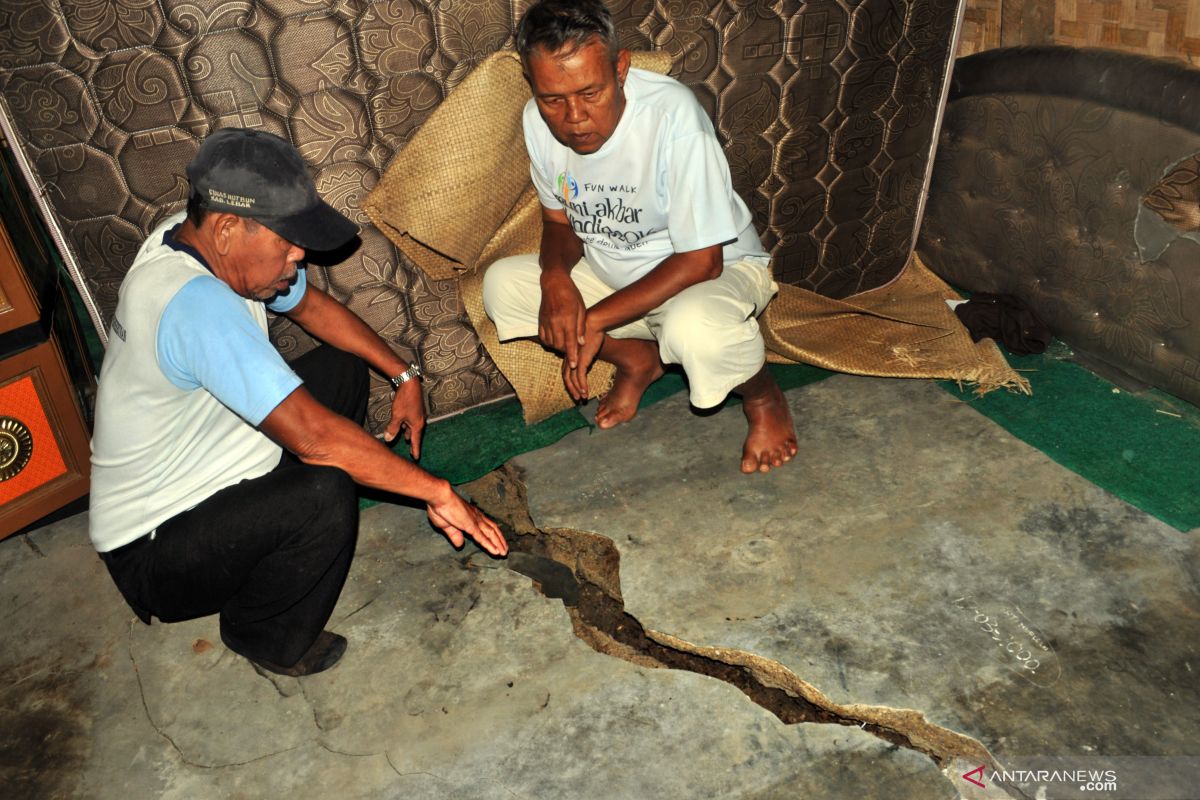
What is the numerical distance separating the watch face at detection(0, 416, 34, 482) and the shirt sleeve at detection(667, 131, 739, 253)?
1901mm

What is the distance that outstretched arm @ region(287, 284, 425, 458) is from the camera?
246cm

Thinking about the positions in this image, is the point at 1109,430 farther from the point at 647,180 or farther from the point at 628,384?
the point at 647,180

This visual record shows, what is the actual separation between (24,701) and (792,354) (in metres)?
2.39

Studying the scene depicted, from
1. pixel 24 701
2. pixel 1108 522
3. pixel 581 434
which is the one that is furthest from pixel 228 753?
pixel 1108 522

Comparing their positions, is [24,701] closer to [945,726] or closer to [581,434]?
[581,434]

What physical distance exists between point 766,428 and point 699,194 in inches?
29.2

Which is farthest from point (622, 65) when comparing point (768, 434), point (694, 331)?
point (768, 434)

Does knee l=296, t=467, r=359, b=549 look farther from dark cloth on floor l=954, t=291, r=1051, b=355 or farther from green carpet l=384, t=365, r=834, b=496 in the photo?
dark cloth on floor l=954, t=291, r=1051, b=355

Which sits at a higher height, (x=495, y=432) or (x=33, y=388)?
(x=33, y=388)

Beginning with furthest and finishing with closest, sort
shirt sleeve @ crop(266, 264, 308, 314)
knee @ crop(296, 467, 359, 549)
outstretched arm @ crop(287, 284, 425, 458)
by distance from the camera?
1. outstretched arm @ crop(287, 284, 425, 458)
2. shirt sleeve @ crop(266, 264, 308, 314)
3. knee @ crop(296, 467, 359, 549)

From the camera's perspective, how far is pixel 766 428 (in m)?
2.73

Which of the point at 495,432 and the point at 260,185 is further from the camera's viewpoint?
the point at 495,432

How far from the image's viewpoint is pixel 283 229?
Answer: 73.5 inches

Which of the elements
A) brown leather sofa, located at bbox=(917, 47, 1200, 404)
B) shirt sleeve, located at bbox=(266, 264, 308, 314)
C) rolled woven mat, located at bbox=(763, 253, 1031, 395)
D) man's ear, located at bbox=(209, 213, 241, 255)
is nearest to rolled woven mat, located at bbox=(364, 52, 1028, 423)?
rolled woven mat, located at bbox=(763, 253, 1031, 395)
